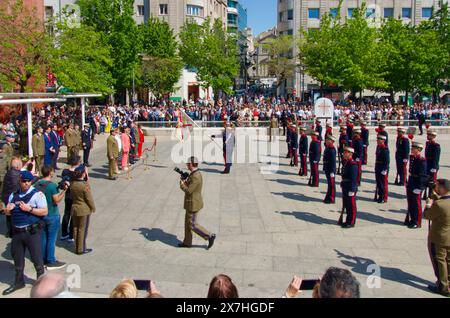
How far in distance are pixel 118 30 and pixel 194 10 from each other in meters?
19.5

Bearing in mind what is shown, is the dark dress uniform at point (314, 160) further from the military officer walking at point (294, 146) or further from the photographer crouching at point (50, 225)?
the photographer crouching at point (50, 225)

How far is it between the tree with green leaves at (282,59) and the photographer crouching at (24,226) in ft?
181

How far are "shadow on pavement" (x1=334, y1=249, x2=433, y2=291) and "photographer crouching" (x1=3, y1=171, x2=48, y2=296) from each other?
16.4 feet

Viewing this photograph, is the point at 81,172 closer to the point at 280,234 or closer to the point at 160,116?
the point at 280,234

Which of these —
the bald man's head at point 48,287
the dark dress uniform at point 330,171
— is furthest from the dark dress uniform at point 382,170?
the bald man's head at point 48,287

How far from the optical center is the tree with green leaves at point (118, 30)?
40.9 meters

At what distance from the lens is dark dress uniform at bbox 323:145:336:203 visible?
12.9 metres

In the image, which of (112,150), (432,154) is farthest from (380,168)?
(112,150)

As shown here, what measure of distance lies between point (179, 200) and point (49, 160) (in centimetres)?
540

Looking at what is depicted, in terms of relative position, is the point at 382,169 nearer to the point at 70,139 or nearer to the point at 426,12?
the point at 70,139

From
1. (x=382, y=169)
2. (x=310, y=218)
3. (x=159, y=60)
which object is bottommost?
(x=310, y=218)

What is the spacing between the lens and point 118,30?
137 ft

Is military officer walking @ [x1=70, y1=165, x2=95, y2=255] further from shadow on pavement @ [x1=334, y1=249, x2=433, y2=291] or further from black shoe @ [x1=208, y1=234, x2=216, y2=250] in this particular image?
shadow on pavement @ [x1=334, y1=249, x2=433, y2=291]

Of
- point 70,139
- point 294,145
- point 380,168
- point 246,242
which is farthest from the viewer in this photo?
point 294,145
